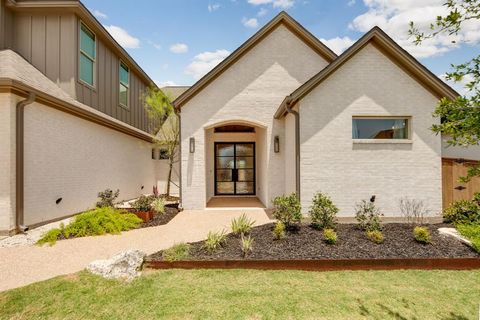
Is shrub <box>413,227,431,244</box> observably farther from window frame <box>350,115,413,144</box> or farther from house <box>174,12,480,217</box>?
window frame <box>350,115,413,144</box>

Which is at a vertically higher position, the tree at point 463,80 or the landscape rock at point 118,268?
the tree at point 463,80

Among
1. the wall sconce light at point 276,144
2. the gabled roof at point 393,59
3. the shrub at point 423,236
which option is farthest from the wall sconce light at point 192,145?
the shrub at point 423,236

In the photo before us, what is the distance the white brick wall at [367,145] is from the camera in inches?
293

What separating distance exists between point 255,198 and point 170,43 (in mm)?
9052

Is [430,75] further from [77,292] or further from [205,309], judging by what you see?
[77,292]

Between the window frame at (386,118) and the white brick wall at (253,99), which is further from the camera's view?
the white brick wall at (253,99)

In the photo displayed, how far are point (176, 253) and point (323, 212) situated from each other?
4043 millimetres

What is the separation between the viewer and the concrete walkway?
4504 millimetres

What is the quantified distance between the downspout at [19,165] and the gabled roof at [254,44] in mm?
A: 4580

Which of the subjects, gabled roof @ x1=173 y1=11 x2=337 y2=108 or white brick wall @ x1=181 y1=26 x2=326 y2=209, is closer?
gabled roof @ x1=173 y1=11 x2=337 y2=108

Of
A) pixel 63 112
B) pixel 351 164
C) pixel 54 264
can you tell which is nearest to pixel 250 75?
pixel 351 164

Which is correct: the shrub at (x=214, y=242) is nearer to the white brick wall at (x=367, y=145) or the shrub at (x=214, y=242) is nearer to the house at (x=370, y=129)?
the house at (x=370, y=129)

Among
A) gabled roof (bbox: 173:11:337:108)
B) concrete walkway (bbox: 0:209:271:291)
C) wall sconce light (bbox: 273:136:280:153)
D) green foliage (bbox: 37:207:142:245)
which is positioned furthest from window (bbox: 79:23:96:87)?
wall sconce light (bbox: 273:136:280:153)

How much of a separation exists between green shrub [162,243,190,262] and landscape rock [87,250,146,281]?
1.81 ft
